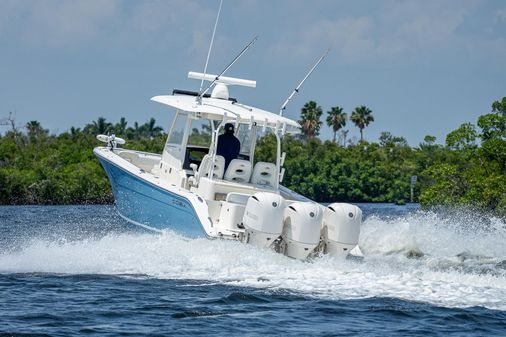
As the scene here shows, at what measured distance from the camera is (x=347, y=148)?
87.6m

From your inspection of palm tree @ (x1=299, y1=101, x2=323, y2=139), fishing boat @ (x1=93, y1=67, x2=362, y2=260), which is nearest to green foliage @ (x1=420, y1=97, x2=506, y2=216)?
fishing boat @ (x1=93, y1=67, x2=362, y2=260)

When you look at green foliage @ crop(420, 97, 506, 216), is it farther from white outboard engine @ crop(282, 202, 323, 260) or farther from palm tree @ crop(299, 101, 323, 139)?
palm tree @ crop(299, 101, 323, 139)

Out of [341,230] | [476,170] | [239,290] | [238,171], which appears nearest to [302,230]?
[341,230]

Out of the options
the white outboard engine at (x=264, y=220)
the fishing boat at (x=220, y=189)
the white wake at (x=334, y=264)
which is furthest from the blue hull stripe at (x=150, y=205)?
the white outboard engine at (x=264, y=220)

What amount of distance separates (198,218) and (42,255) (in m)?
2.50

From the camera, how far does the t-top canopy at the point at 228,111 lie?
1765 centimetres

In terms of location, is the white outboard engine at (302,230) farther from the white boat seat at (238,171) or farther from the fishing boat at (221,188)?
the white boat seat at (238,171)

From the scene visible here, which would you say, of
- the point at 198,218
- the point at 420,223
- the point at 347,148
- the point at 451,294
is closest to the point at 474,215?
the point at 420,223

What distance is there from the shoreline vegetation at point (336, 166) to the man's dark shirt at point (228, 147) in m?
10.9

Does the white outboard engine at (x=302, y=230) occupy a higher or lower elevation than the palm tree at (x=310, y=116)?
lower

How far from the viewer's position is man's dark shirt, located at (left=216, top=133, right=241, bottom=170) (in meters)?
18.0

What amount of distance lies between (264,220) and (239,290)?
1.95 meters

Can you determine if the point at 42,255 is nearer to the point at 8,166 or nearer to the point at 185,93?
the point at 185,93

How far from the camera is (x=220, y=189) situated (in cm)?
1670
